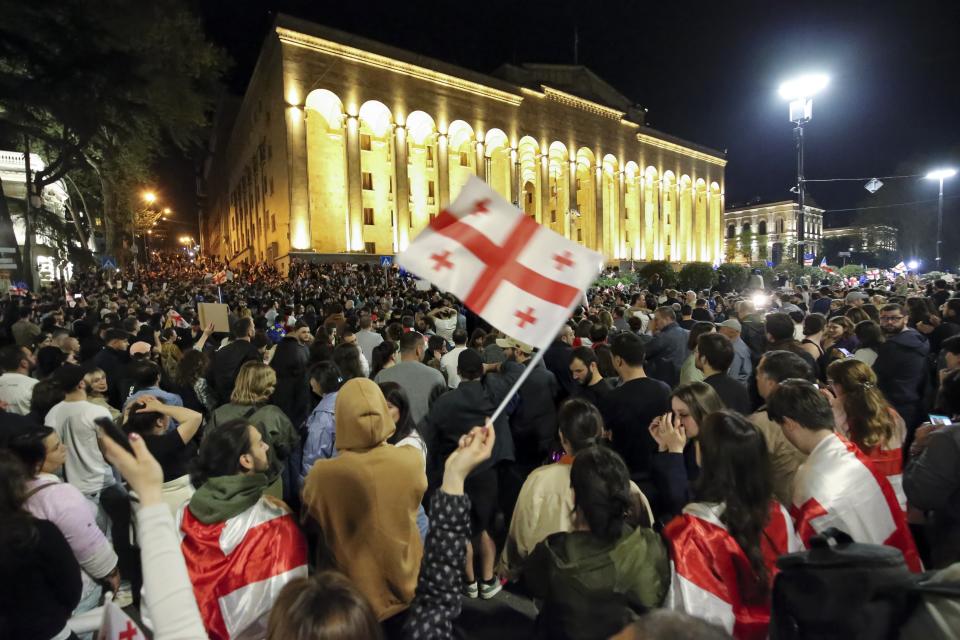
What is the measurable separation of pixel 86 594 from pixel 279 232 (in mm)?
35863

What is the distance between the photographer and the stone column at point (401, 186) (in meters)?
37.8

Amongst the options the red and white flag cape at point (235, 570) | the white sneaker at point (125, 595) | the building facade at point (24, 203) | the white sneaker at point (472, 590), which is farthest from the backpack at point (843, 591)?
the building facade at point (24, 203)

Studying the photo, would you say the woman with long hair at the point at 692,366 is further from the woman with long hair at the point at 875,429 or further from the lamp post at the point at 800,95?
the lamp post at the point at 800,95

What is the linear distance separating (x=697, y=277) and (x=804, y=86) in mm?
17247

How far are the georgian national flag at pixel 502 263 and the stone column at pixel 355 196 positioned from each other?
34924 millimetres

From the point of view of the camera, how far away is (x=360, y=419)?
2412 mm

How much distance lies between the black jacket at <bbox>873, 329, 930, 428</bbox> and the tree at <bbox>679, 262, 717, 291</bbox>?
27.3m

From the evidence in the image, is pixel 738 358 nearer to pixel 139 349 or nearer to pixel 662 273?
pixel 139 349

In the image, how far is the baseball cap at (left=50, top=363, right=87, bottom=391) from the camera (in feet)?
13.2

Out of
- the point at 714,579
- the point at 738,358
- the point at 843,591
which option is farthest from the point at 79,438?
the point at 738,358

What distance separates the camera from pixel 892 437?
3082 mm

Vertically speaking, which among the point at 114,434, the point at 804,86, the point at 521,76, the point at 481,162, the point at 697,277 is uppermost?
the point at 521,76

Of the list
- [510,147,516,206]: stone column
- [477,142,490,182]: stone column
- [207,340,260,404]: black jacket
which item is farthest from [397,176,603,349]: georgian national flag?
[510,147,516,206]: stone column

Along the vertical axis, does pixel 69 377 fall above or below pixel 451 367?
above
